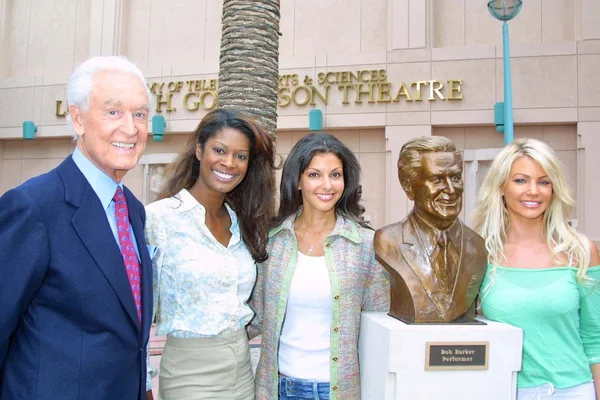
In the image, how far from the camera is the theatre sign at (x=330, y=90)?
10977mm

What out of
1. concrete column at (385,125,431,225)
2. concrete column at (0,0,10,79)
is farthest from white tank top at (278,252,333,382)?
concrete column at (0,0,10,79)

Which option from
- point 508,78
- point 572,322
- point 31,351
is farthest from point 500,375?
point 508,78

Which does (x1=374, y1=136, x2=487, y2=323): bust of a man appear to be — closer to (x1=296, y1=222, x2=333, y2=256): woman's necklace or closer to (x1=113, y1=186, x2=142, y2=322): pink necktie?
(x1=296, y1=222, x2=333, y2=256): woman's necklace

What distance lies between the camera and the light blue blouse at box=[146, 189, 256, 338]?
2.51m

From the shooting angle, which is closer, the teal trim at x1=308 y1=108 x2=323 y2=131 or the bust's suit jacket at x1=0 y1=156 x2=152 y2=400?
the bust's suit jacket at x1=0 y1=156 x2=152 y2=400

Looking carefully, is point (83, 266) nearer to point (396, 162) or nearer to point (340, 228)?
point (340, 228)

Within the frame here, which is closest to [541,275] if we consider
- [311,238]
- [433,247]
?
[433,247]

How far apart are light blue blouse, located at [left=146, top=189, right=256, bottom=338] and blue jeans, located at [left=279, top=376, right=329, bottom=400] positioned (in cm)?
38

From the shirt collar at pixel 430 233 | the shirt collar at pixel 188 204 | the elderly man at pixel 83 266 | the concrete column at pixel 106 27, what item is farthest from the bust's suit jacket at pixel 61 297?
the concrete column at pixel 106 27

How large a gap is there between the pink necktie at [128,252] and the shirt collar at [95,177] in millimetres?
75

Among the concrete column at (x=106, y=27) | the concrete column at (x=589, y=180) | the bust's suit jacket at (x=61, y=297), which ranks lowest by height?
the bust's suit jacket at (x=61, y=297)

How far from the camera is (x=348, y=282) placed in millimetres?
2777

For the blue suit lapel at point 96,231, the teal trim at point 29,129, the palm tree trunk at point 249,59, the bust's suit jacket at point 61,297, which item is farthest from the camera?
the teal trim at point 29,129

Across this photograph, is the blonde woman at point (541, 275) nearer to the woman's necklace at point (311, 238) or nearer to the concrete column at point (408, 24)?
the woman's necklace at point (311, 238)
